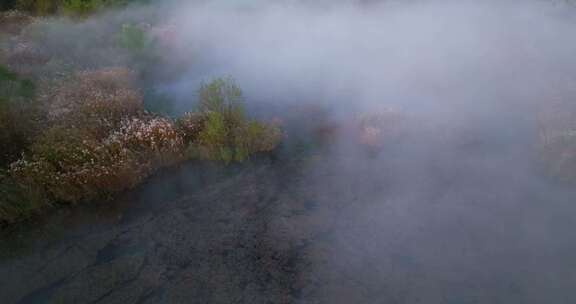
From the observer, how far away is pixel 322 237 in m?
5.08

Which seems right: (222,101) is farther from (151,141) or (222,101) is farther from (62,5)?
(62,5)

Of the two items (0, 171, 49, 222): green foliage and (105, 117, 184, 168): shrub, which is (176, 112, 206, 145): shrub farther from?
(0, 171, 49, 222): green foliage

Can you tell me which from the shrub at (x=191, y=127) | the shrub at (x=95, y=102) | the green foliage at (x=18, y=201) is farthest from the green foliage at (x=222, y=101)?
the green foliage at (x=18, y=201)

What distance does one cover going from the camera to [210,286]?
4539 mm

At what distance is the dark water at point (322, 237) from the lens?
4.44 meters

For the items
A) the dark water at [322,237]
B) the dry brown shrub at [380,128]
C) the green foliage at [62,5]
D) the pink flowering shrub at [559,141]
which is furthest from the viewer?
the green foliage at [62,5]

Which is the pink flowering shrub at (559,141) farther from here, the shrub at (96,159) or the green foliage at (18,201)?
the green foliage at (18,201)

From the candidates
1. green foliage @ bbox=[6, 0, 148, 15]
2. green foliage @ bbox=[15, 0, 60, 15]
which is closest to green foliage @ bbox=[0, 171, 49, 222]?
green foliage @ bbox=[6, 0, 148, 15]

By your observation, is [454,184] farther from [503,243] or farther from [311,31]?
[311,31]

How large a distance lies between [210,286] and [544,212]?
12.7ft

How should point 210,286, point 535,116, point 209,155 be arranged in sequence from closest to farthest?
point 210,286 < point 209,155 < point 535,116

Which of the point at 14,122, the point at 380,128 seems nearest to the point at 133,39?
the point at 14,122

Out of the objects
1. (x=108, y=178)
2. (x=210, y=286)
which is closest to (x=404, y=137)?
(x=210, y=286)

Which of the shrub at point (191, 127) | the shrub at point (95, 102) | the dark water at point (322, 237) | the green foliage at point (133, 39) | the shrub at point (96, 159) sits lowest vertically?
the dark water at point (322, 237)
